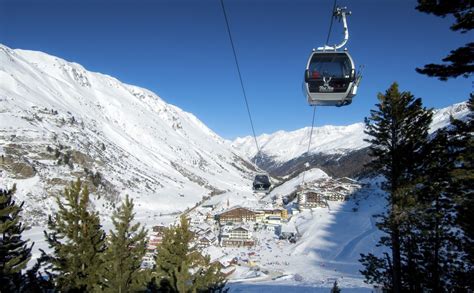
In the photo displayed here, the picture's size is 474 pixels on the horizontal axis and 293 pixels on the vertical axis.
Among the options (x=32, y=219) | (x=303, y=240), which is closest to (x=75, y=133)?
(x=32, y=219)

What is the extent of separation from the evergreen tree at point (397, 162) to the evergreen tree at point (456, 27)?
8921 mm

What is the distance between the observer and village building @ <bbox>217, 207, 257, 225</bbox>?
320 feet

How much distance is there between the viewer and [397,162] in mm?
18484

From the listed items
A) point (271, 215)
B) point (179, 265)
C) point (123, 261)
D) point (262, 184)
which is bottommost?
point (179, 265)

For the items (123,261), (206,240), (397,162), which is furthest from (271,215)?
(123,261)

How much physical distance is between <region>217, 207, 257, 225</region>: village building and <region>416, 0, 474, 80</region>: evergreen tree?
90316mm

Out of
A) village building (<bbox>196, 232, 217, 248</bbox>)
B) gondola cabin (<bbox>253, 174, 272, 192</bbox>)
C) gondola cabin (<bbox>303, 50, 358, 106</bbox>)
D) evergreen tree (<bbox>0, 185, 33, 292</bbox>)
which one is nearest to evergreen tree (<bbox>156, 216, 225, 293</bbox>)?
evergreen tree (<bbox>0, 185, 33, 292</bbox>)

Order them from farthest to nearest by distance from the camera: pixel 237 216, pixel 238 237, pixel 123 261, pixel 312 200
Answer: pixel 312 200 < pixel 237 216 < pixel 238 237 < pixel 123 261

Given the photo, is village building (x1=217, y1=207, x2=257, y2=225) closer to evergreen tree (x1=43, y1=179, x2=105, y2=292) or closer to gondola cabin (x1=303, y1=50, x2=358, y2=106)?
evergreen tree (x1=43, y1=179, x2=105, y2=292)

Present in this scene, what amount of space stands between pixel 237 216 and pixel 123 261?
8211 cm

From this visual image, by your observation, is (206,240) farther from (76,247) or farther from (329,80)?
(329,80)

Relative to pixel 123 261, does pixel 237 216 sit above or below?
above

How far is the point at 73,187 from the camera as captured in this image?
16.3 meters

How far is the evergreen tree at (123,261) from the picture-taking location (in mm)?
15914
